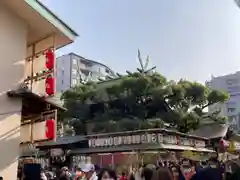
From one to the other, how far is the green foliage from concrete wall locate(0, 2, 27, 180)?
11.9m

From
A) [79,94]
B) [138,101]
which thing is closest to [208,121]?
[138,101]

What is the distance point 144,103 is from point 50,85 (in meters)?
13.8

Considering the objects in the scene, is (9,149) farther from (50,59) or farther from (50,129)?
(50,59)

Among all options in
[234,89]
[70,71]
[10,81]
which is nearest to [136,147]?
[10,81]

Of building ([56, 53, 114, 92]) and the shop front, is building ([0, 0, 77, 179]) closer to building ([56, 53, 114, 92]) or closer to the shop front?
the shop front

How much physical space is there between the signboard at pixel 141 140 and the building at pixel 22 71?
18.5ft

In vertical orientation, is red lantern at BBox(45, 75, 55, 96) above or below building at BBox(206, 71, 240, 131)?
below

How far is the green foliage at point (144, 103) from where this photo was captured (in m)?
21.4

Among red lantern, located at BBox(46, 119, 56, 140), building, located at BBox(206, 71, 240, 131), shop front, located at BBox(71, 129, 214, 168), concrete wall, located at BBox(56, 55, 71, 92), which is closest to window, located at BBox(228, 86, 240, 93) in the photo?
building, located at BBox(206, 71, 240, 131)

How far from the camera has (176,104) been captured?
22.2 metres

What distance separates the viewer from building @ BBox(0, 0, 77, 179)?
841 cm

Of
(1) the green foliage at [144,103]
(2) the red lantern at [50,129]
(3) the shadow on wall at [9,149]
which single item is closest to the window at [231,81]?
(1) the green foliage at [144,103]

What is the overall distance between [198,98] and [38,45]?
1468 centimetres

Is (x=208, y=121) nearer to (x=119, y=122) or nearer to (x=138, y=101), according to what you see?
(x=138, y=101)
